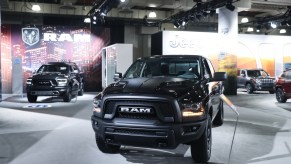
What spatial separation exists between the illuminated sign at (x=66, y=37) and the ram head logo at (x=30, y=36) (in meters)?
0.48

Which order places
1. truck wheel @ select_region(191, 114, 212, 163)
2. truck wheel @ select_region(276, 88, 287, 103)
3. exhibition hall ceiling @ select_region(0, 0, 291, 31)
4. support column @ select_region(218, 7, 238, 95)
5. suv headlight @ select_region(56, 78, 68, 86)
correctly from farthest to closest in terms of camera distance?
exhibition hall ceiling @ select_region(0, 0, 291, 31) → support column @ select_region(218, 7, 238, 95) → truck wheel @ select_region(276, 88, 287, 103) → suv headlight @ select_region(56, 78, 68, 86) → truck wheel @ select_region(191, 114, 212, 163)

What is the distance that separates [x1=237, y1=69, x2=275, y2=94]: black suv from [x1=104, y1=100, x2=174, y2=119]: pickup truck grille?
15.3m

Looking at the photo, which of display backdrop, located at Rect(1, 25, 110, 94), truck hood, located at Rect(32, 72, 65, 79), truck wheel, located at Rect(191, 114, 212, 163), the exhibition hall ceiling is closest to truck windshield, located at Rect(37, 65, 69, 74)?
truck hood, located at Rect(32, 72, 65, 79)

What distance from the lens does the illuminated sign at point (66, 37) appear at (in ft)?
64.6

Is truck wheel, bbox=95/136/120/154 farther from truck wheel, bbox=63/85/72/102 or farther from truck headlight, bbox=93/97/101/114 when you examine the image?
truck wheel, bbox=63/85/72/102

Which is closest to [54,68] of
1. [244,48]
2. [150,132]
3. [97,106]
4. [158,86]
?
[97,106]

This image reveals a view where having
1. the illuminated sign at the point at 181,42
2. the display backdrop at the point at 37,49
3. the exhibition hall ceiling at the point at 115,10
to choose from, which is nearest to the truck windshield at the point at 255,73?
the exhibition hall ceiling at the point at 115,10

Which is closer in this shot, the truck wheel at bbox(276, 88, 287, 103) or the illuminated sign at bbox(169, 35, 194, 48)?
the truck wheel at bbox(276, 88, 287, 103)

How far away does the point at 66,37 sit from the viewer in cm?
1998

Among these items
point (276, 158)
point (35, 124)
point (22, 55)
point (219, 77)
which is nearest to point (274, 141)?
point (276, 158)

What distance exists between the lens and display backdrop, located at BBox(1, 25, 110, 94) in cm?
1934

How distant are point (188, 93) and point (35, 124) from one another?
543 centimetres

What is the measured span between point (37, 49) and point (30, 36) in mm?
845

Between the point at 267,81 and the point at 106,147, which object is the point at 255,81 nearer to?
the point at 267,81
